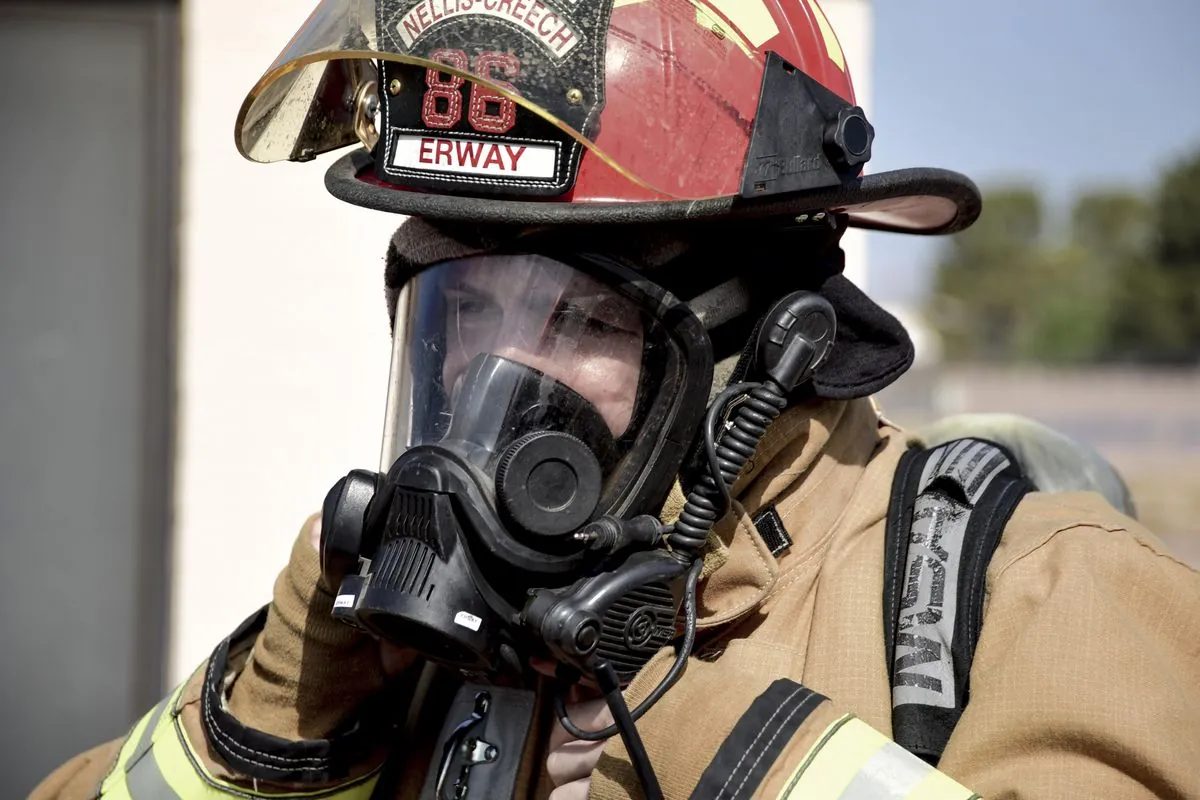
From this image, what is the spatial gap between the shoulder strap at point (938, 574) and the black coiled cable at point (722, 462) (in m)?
0.24

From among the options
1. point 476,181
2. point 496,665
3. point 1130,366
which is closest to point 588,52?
point 476,181

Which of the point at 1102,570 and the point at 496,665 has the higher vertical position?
the point at 1102,570

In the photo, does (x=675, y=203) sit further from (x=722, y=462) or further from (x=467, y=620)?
(x=467, y=620)

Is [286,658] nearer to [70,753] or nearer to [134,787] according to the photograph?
[134,787]

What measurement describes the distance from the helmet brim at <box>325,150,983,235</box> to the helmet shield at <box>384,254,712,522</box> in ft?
0.28

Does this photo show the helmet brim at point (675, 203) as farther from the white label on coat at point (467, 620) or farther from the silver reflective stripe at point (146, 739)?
the silver reflective stripe at point (146, 739)

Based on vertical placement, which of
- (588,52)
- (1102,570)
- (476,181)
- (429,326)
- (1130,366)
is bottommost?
(1130,366)

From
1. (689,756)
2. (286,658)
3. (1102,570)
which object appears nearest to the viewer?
(689,756)

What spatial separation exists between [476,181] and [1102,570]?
3.08 feet

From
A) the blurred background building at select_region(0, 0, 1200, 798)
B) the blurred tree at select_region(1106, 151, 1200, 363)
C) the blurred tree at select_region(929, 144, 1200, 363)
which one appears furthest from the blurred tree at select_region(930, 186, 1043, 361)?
the blurred background building at select_region(0, 0, 1200, 798)

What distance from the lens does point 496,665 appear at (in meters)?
1.59

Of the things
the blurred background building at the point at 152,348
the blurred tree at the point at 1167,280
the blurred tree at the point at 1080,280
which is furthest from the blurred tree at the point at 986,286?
the blurred background building at the point at 152,348

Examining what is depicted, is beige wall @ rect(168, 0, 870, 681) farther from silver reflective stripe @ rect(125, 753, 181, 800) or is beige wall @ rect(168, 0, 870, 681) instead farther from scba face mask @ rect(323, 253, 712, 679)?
scba face mask @ rect(323, 253, 712, 679)

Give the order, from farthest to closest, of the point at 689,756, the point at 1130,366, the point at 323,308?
the point at 1130,366, the point at 323,308, the point at 689,756
